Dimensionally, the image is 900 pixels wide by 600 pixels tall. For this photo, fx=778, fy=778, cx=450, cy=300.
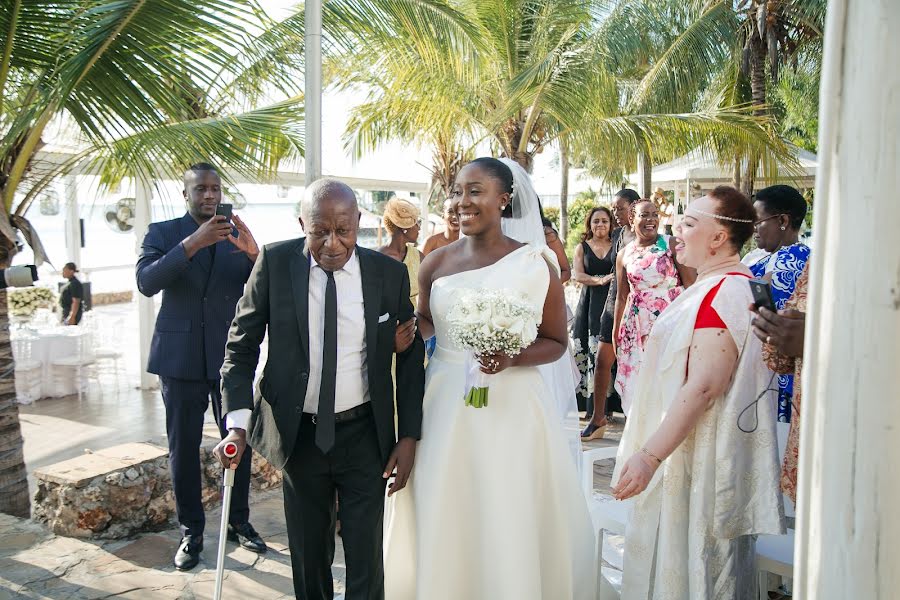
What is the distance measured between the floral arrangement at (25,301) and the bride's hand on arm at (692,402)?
11.9m

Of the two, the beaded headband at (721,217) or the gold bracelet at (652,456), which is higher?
the beaded headband at (721,217)

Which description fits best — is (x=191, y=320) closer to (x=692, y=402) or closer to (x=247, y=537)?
(x=247, y=537)

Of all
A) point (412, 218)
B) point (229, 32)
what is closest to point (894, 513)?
point (412, 218)

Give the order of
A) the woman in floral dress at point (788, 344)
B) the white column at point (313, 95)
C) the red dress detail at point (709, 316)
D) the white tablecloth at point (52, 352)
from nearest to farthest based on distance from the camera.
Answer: the woman in floral dress at point (788, 344), the red dress detail at point (709, 316), the white column at point (313, 95), the white tablecloth at point (52, 352)

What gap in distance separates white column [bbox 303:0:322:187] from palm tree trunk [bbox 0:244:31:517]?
295cm

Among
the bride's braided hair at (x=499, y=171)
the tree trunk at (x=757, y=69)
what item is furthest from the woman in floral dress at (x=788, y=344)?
the tree trunk at (x=757, y=69)

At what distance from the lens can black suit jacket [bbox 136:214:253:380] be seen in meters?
4.63

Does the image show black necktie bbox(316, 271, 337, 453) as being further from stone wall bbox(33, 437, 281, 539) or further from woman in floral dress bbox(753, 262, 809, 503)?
stone wall bbox(33, 437, 281, 539)

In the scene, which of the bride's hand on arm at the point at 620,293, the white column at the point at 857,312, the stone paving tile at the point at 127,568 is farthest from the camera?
the bride's hand on arm at the point at 620,293

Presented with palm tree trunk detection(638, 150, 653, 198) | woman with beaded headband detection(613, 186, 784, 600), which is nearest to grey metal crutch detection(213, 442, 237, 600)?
woman with beaded headband detection(613, 186, 784, 600)

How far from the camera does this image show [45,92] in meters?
5.04

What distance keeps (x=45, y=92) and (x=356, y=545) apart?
12.0 ft

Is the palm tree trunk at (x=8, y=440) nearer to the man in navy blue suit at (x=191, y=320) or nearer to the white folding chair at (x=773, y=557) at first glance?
the man in navy blue suit at (x=191, y=320)

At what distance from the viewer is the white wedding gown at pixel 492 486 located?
361cm
